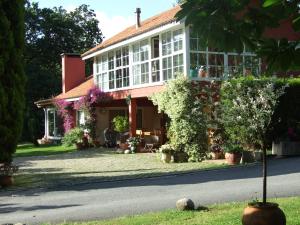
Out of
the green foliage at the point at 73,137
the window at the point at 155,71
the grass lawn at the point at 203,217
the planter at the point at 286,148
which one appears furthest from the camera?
the green foliage at the point at 73,137

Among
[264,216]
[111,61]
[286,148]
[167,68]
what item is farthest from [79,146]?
[264,216]

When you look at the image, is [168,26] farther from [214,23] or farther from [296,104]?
[214,23]

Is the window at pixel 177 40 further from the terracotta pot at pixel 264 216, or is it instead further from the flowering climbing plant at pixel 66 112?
the terracotta pot at pixel 264 216

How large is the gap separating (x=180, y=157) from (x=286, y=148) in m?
3.79

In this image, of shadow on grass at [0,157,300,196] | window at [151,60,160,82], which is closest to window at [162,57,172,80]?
window at [151,60,160,82]

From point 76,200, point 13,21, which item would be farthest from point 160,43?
point 76,200

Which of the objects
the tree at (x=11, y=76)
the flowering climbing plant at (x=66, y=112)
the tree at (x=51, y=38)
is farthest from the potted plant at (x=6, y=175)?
the tree at (x=51, y=38)

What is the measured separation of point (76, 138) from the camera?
2884cm

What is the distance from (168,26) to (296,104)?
5.80 m

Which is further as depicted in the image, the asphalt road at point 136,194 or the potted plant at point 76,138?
the potted plant at point 76,138

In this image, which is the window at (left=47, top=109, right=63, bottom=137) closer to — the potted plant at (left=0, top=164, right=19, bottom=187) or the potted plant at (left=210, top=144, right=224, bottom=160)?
the potted plant at (left=210, top=144, right=224, bottom=160)

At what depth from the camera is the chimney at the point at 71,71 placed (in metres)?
36.6

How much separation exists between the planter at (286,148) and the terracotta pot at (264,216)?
1211 centimetres

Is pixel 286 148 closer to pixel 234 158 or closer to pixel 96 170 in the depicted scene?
pixel 234 158
